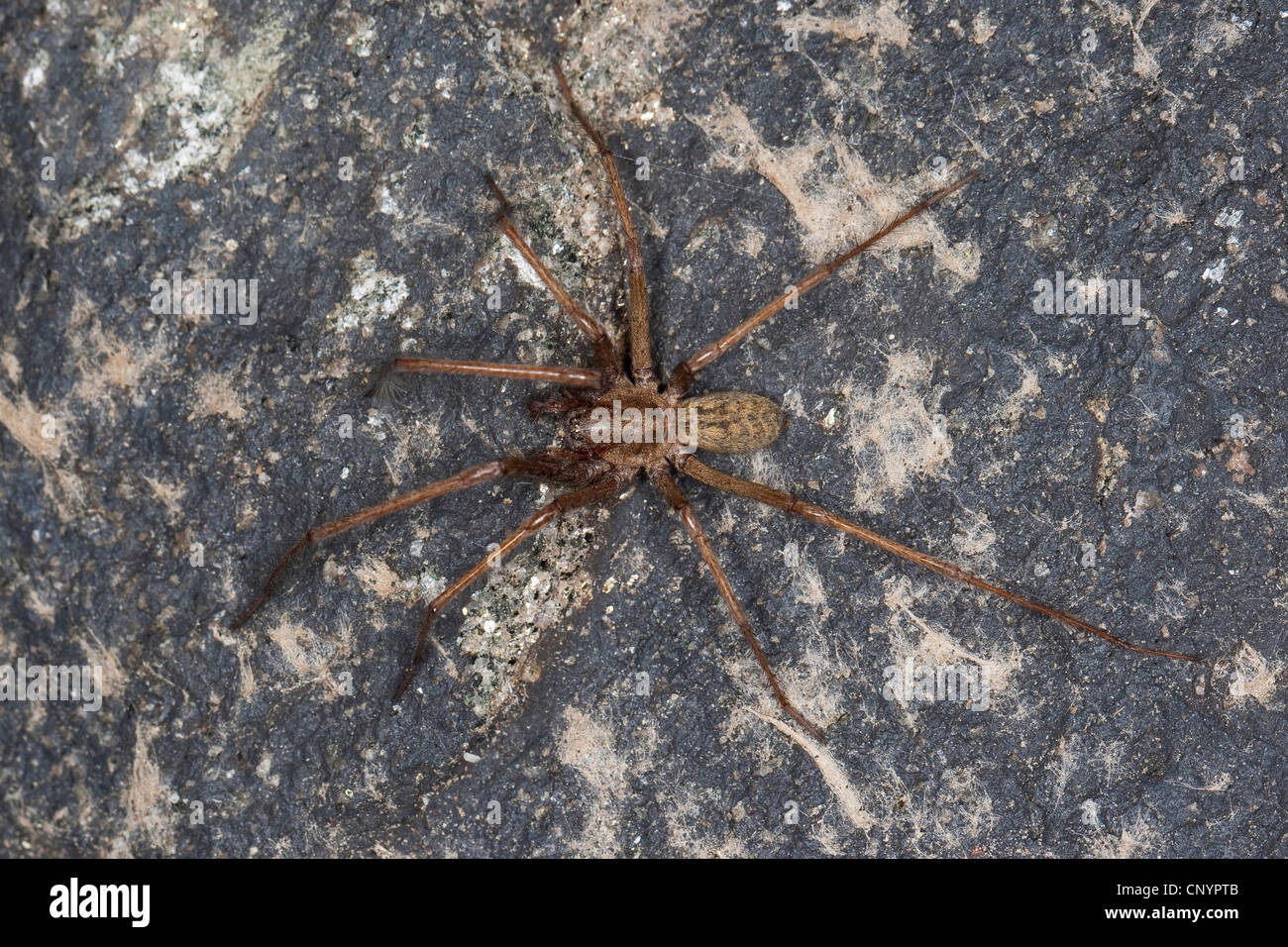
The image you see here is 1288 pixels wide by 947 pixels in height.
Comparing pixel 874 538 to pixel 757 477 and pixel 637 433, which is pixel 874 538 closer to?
pixel 757 477

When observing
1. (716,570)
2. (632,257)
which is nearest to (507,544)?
(716,570)

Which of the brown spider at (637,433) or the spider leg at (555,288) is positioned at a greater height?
the spider leg at (555,288)

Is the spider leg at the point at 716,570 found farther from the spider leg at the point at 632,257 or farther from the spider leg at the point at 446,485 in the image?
the spider leg at the point at 632,257

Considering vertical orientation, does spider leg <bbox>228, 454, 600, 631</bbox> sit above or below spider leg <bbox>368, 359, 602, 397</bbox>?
below

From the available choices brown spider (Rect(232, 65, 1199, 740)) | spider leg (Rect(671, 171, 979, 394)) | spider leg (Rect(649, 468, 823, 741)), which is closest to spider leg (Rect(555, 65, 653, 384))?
brown spider (Rect(232, 65, 1199, 740))

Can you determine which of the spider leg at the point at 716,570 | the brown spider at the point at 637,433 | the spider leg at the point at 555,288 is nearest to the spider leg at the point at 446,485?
the brown spider at the point at 637,433

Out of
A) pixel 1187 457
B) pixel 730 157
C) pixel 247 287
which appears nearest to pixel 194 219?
pixel 247 287

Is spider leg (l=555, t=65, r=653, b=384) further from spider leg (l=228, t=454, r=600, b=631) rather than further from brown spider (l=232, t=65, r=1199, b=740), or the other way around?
spider leg (l=228, t=454, r=600, b=631)
